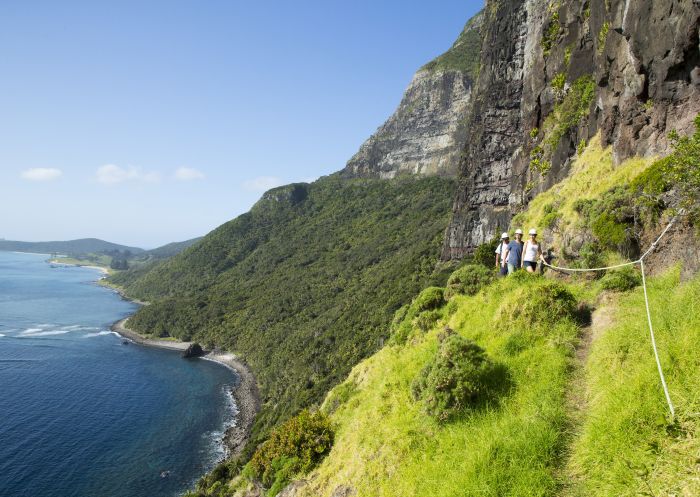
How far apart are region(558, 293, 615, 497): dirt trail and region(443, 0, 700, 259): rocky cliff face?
874 centimetres

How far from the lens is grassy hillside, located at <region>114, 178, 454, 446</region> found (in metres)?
82.9

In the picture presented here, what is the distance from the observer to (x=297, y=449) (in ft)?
44.3

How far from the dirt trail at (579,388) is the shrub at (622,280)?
33cm

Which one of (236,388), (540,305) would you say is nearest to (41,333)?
(236,388)

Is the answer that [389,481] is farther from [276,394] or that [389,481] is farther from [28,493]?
[276,394]

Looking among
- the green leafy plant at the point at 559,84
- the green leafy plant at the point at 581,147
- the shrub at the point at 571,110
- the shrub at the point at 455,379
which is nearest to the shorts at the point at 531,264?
the shrub at the point at 455,379

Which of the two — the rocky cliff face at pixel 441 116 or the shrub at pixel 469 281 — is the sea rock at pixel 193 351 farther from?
the rocky cliff face at pixel 441 116

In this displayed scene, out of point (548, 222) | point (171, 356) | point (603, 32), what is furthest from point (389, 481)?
point (171, 356)

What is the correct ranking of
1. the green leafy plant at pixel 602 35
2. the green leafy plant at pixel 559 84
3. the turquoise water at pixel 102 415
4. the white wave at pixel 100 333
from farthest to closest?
1. the white wave at pixel 100 333
2. the turquoise water at pixel 102 415
3. the green leafy plant at pixel 559 84
4. the green leafy plant at pixel 602 35

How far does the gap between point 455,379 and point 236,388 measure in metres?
88.4

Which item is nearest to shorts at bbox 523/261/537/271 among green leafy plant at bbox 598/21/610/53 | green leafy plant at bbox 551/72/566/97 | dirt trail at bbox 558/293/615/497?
dirt trail at bbox 558/293/615/497

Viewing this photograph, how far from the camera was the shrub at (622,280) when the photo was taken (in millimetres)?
10914

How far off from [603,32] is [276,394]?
7691cm

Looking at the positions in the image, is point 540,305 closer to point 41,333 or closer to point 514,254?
point 514,254
